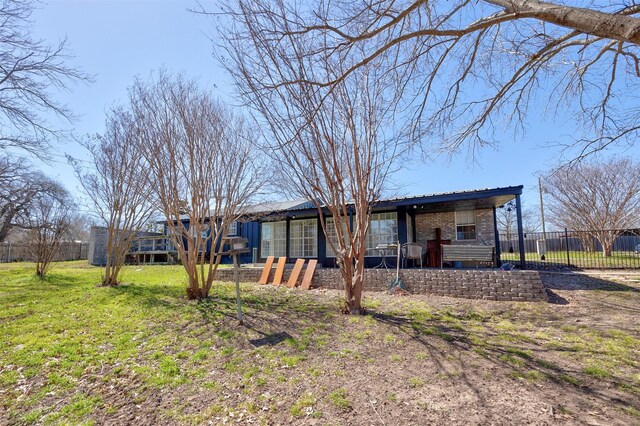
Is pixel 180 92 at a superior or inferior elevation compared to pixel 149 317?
superior

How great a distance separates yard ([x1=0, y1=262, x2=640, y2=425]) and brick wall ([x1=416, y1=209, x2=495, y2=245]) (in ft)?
18.3

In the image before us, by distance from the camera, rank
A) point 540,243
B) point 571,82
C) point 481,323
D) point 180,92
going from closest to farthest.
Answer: point 481,323
point 571,82
point 180,92
point 540,243

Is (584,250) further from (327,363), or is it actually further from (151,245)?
(151,245)

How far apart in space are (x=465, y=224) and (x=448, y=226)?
26.0 inches

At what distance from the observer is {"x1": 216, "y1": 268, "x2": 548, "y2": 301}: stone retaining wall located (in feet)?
22.5

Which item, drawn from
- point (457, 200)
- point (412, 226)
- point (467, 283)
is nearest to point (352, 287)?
point (467, 283)

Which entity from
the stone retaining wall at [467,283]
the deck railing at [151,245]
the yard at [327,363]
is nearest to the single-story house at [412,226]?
the stone retaining wall at [467,283]

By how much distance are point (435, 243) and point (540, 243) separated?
21.2 ft

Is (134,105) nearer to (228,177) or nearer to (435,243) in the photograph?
(228,177)

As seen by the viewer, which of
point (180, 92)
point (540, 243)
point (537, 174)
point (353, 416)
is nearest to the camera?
point (353, 416)

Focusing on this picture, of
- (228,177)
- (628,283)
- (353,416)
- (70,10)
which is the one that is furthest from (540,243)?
(70,10)

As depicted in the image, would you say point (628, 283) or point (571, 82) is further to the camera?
point (628, 283)

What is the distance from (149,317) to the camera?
20.3ft

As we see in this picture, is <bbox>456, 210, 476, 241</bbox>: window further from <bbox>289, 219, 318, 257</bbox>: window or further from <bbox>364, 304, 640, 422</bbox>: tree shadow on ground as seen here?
<bbox>364, 304, 640, 422</bbox>: tree shadow on ground
